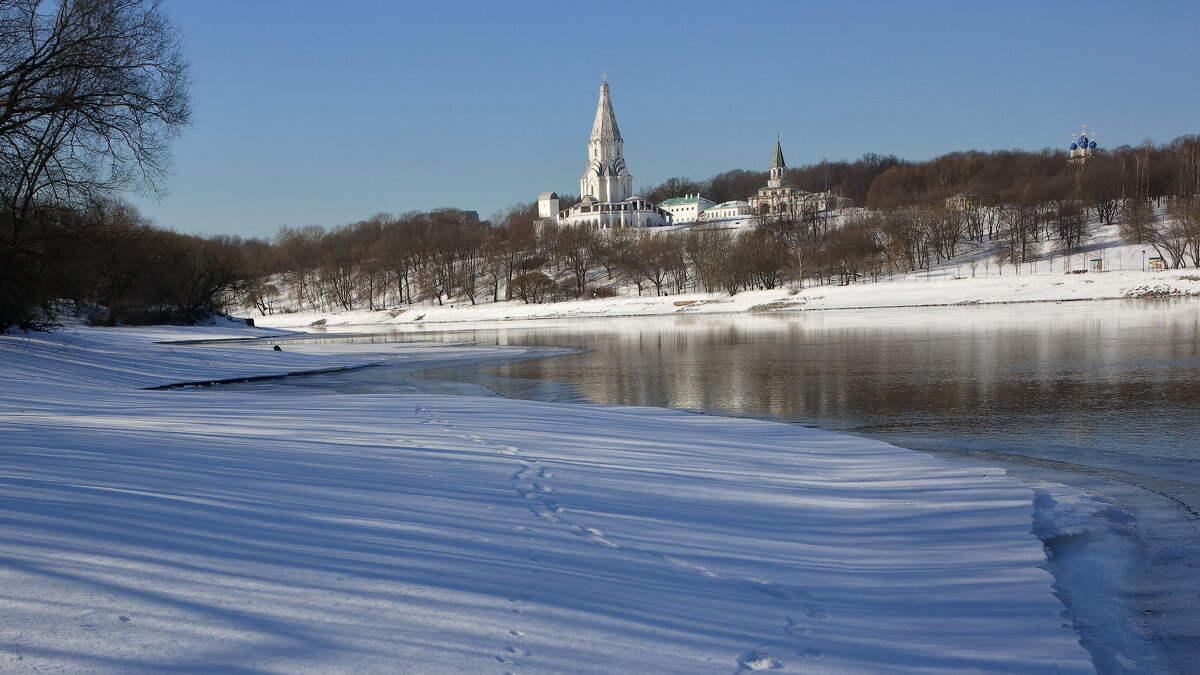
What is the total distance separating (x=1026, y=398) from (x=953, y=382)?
9.36 feet

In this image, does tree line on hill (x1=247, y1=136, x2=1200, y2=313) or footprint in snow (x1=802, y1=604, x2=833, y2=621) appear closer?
footprint in snow (x1=802, y1=604, x2=833, y2=621)

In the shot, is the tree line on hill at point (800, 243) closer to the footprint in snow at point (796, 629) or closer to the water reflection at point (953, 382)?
the water reflection at point (953, 382)

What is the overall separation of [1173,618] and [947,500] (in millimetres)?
2546

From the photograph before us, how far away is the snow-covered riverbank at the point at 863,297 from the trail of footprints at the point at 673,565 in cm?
6116

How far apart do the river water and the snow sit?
0.52 metres

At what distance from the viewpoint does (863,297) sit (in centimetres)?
7169

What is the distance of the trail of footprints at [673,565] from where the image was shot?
14.9ft

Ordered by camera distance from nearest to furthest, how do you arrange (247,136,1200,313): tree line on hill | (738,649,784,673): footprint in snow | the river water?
(738,649,784,673): footprint in snow → the river water → (247,136,1200,313): tree line on hill

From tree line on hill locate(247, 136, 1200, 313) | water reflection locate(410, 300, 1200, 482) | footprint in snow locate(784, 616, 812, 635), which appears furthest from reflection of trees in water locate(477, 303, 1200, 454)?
tree line on hill locate(247, 136, 1200, 313)

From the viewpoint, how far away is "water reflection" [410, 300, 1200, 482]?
1240 centimetres

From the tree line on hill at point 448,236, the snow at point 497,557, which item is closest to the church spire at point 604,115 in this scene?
the tree line on hill at point 448,236

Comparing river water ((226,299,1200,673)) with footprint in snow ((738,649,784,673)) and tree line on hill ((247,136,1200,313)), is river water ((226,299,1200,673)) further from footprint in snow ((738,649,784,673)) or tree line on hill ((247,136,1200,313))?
tree line on hill ((247,136,1200,313))

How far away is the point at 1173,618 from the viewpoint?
18.9ft

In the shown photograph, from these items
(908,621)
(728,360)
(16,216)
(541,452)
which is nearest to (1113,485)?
(908,621)
